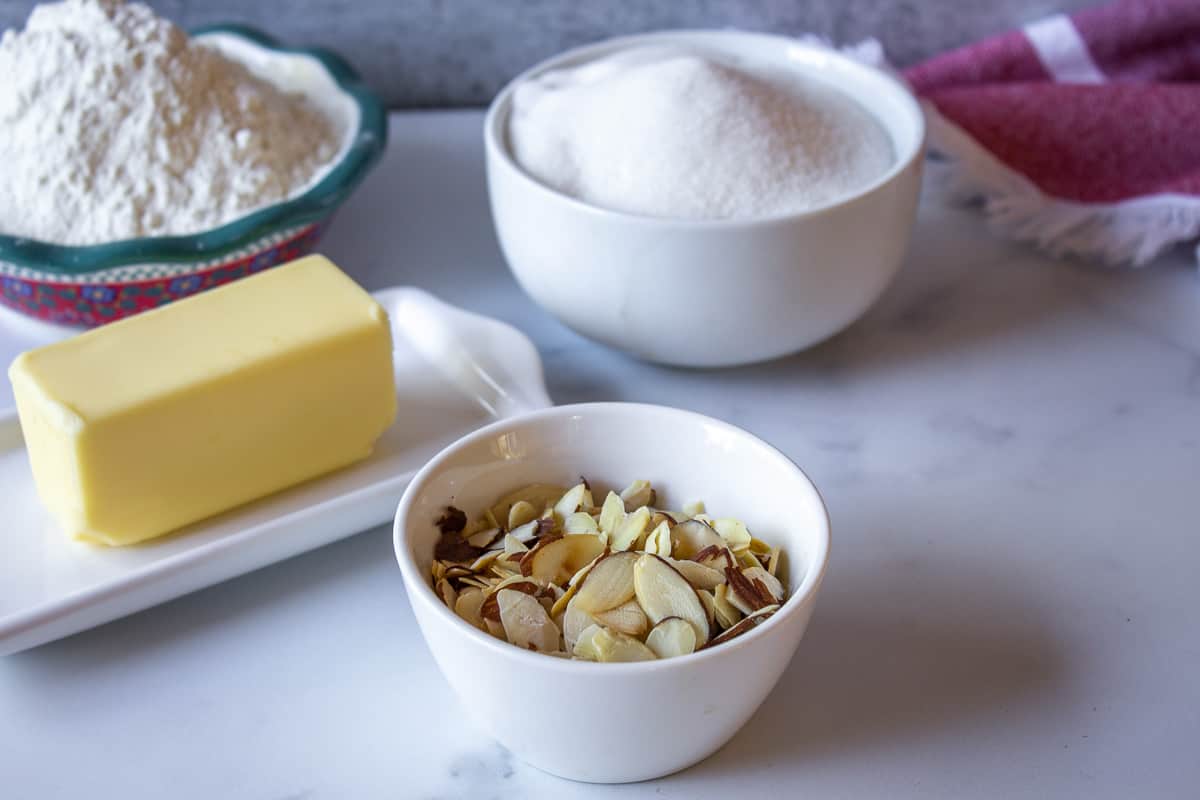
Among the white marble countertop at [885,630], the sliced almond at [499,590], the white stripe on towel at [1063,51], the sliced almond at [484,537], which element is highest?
the white stripe on towel at [1063,51]

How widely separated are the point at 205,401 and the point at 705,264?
287mm

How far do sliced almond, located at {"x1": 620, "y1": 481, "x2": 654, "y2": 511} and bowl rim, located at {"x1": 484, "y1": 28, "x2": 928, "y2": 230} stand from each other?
0.55 feet

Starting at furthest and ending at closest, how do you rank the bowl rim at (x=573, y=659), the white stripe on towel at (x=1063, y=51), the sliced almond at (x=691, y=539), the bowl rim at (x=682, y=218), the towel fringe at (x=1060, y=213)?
the white stripe on towel at (x=1063, y=51)
the towel fringe at (x=1060, y=213)
the bowl rim at (x=682, y=218)
the sliced almond at (x=691, y=539)
the bowl rim at (x=573, y=659)

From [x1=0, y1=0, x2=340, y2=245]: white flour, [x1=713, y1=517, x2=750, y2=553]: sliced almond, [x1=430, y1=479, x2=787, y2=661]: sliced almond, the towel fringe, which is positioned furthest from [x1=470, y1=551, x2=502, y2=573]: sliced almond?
the towel fringe

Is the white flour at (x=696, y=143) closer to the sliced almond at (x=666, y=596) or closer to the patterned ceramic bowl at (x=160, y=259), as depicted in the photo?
the patterned ceramic bowl at (x=160, y=259)

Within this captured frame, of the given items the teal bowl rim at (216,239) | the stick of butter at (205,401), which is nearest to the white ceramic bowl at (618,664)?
the stick of butter at (205,401)

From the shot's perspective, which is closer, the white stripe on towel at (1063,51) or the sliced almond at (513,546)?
the sliced almond at (513,546)

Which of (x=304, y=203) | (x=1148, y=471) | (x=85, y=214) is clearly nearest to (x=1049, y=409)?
(x=1148, y=471)

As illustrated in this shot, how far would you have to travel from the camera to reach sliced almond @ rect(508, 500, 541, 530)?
0.62 metres

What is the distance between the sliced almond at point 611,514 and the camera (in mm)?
607

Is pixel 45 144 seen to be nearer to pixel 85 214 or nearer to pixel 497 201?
pixel 85 214

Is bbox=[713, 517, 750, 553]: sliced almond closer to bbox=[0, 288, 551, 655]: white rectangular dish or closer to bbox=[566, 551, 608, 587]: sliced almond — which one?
bbox=[566, 551, 608, 587]: sliced almond

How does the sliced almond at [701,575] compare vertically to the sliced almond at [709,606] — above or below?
above

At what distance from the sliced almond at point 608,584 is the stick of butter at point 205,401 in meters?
0.21
